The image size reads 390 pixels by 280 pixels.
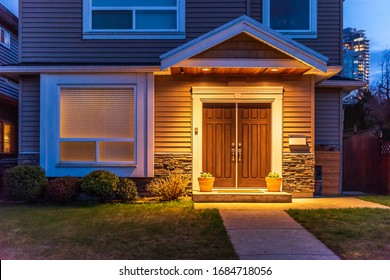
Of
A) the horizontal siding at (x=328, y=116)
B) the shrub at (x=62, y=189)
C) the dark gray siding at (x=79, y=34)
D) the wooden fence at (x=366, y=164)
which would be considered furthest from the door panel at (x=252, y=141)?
the shrub at (x=62, y=189)

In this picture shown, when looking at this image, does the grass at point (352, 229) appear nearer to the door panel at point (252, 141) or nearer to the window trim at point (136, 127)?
the door panel at point (252, 141)

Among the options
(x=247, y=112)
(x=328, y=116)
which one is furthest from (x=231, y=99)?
(x=328, y=116)

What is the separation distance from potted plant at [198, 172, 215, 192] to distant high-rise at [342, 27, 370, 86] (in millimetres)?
4810

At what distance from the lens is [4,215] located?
727cm

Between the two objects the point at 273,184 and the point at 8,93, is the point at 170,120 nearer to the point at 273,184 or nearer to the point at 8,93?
the point at 273,184

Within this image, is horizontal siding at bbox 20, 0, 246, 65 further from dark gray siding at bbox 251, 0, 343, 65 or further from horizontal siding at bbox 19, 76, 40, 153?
dark gray siding at bbox 251, 0, 343, 65

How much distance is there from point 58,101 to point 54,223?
3.47 meters

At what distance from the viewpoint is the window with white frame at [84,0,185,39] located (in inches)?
393

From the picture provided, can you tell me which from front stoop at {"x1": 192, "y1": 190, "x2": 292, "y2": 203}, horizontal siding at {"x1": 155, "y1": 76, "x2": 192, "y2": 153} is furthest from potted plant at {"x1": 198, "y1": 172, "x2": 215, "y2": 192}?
horizontal siding at {"x1": 155, "y1": 76, "x2": 192, "y2": 153}

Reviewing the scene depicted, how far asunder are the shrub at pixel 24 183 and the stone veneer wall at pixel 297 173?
16.2 ft

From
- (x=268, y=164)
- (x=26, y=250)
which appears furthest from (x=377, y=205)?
(x=26, y=250)

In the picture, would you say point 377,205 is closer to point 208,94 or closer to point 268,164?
point 268,164

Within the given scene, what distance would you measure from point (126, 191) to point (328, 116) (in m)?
5.06

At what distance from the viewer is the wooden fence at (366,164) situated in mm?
10781
